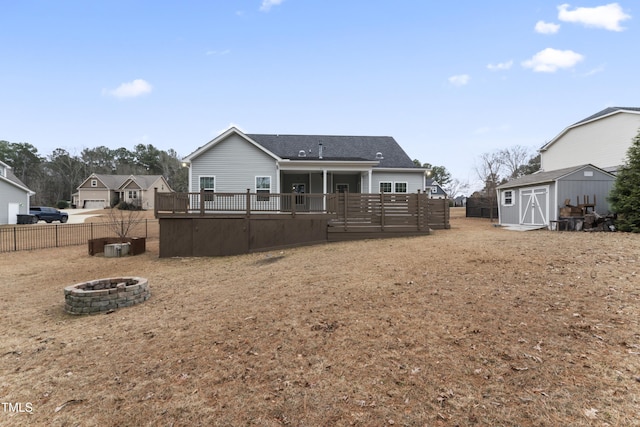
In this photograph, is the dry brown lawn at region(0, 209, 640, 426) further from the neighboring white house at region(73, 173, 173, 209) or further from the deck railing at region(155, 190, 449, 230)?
the neighboring white house at region(73, 173, 173, 209)

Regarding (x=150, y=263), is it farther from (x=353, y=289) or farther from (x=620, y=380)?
(x=620, y=380)

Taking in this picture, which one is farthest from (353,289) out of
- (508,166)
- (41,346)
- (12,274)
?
(508,166)

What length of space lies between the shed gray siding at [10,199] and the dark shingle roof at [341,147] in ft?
80.1

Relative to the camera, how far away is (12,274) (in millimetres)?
9562

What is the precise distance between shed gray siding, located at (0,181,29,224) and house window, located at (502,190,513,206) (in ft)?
136

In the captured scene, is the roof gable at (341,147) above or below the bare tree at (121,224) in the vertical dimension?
above

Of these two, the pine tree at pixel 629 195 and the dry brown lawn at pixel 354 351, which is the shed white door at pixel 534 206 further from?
the dry brown lawn at pixel 354 351

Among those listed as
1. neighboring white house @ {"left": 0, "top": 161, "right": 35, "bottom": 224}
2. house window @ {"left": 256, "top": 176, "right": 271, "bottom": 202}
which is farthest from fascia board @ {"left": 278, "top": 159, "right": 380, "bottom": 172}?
neighboring white house @ {"left": 0, "top": 161, "right": 35, "bottom": 224}

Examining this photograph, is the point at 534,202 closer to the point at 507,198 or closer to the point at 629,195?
the point at 507,198

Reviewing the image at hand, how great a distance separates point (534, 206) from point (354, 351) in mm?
17667

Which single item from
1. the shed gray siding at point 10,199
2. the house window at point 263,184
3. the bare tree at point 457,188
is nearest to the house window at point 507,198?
the house window at point 263,184

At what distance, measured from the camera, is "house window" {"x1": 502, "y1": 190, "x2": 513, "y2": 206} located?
61.9 feet

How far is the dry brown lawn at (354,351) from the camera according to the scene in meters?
2.65

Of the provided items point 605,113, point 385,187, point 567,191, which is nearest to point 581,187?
point 567,191
